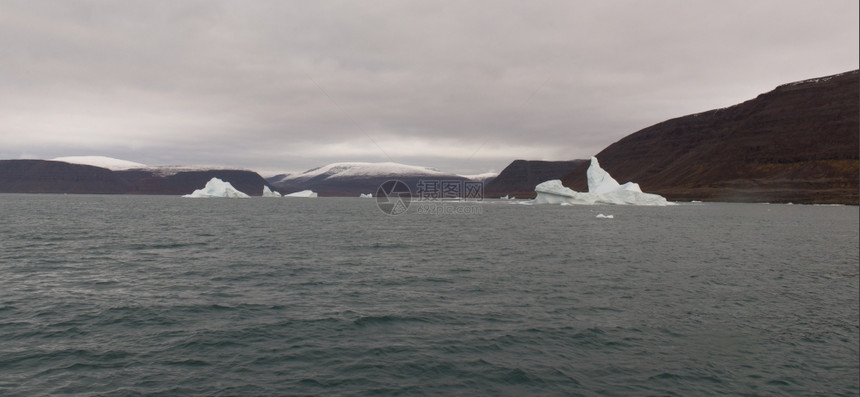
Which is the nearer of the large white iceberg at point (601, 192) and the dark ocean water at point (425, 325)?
the dark ocean water at point (425, 325)

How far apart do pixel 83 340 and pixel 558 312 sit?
17291 mm

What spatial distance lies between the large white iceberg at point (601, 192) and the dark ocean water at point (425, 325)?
414ft

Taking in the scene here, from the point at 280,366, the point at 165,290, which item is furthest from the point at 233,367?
the point at 165,290

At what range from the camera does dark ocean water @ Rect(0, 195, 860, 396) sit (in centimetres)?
1255

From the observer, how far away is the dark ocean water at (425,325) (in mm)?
12555

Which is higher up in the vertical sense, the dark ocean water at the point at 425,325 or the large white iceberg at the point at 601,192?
the large white iceberg at the point at 601,192

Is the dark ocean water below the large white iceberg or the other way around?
below

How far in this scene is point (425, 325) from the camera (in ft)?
57.3

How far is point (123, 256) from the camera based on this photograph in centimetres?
3438

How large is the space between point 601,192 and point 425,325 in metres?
155

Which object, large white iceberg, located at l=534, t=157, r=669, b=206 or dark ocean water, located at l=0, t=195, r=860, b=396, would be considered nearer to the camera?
dark ocean water, located at l=0, t=195, r=860, b=396

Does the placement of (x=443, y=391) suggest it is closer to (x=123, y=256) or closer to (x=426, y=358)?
(x=426, y=358)

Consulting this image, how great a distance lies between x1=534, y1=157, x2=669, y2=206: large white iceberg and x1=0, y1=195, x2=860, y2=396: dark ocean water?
414ft

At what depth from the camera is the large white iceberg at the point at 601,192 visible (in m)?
156
